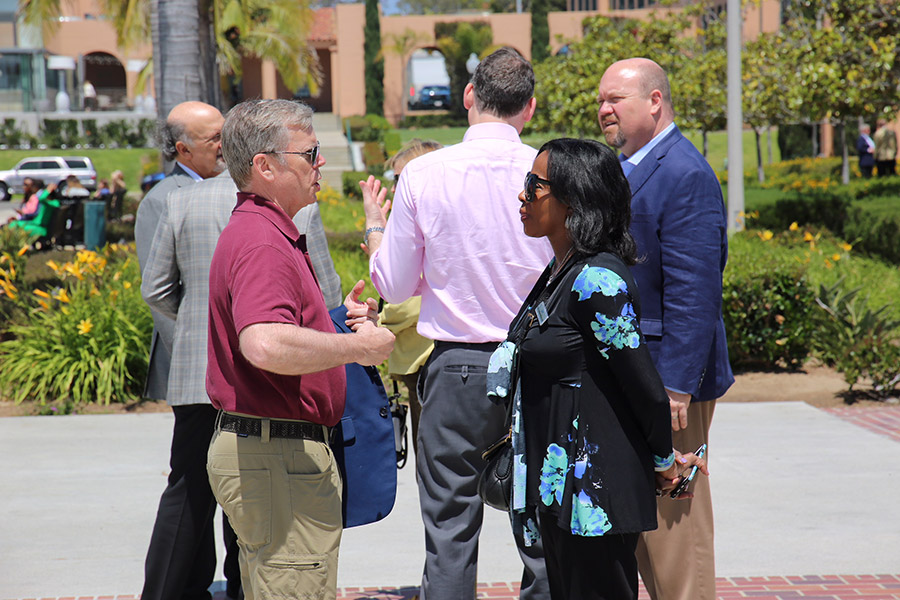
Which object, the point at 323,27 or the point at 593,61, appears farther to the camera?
the point at 323,27

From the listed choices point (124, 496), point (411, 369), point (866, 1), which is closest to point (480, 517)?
point (411, 369)

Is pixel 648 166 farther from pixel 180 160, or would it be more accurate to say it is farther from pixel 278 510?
pixel 180 160

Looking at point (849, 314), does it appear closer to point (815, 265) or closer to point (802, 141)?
point (815, 265)

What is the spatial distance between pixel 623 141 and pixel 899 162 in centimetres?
2608

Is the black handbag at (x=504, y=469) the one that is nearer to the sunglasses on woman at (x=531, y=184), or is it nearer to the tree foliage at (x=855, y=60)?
the sunglasses on woman at (x=531, y=184)

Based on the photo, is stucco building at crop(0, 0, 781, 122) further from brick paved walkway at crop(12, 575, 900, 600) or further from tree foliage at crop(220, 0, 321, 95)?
brick paved walkway at crop(12, 575, 900, 600)

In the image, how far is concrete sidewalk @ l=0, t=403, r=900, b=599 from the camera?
4.52m

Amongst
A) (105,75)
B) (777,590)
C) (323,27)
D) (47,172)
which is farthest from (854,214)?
(105,75)

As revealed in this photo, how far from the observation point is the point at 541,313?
8.42 ft

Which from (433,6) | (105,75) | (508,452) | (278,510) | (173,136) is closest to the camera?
(278,510)

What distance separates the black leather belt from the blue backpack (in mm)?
291

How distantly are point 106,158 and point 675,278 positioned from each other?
41.2 meters

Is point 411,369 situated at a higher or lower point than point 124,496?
higher

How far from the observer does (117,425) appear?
7230mm
